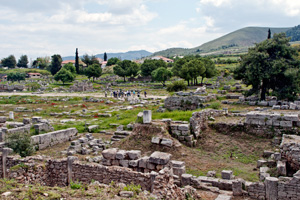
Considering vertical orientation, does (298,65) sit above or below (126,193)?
above

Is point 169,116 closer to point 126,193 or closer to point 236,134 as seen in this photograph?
point 236,134

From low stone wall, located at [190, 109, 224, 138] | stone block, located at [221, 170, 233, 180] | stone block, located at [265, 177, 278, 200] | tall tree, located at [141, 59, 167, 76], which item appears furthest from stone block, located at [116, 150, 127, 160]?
tall tree, located at [141, 59, 167, 76]

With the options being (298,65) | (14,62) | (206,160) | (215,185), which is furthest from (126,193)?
(14,62)

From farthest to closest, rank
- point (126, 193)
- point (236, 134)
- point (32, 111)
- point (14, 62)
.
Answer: point (14, 62) < point (32, 111) < point (236, 134) < point (126, 193)

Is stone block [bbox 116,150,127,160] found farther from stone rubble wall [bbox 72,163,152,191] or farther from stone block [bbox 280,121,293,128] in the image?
stone block [bbox 280,121,293,128]

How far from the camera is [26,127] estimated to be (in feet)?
65.7

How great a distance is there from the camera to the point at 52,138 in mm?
18656

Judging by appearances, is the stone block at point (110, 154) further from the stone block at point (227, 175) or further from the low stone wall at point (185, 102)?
the low stone wall at point (185, 102)

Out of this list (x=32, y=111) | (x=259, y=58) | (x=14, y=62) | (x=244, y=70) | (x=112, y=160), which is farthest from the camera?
(x=14, y=62)

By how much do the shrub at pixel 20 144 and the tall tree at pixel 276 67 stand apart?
20.2m

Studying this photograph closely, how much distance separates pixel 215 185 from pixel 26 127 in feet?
48.4

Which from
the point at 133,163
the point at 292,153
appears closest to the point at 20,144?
the point at 133,163

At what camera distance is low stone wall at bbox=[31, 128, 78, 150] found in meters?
17.4

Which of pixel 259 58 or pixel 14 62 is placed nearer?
pixel 259 58
